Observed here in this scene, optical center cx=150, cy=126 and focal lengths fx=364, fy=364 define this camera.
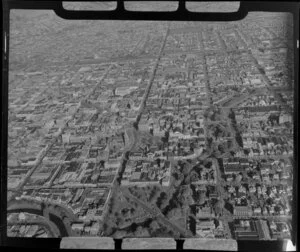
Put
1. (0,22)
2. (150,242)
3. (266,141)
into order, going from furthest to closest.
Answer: (266,141)
(150,242)
(0,22)

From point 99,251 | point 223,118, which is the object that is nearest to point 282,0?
point 223,118

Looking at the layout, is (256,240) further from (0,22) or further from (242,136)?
(0,22)

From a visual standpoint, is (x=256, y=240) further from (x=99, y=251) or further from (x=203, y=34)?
(x=203, y=34)

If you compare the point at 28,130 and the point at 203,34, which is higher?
the point at 203,34

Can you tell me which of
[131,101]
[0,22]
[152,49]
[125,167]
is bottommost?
[125,167]

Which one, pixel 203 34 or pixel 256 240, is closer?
pixel 256 240

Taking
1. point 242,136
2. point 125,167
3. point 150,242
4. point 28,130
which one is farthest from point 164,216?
point 28,130

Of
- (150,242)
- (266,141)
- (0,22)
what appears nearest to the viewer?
(0,22)
